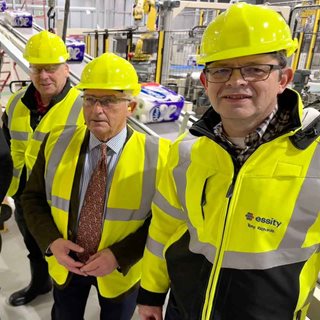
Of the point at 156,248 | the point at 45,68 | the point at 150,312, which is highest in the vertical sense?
the point at 45,68

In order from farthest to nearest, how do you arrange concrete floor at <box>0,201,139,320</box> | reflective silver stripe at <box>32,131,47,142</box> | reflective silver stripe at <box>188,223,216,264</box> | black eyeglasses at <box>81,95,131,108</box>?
concrete floor at <box>0,201,139,320</box> < reflective silver stripe at <box>32,131,47,142</box> < black eyeglasses at <box>81,95,131,108</box> < reflective silver stripe at <box>188,223,216,264</box>

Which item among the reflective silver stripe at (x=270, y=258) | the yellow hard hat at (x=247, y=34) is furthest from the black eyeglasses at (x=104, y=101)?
the reflective silver stripe at (x=270, y=258)

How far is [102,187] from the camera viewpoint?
141cm

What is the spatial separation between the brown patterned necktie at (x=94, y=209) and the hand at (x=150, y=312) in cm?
31

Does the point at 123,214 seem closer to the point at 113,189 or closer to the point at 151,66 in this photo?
the point at 113,189

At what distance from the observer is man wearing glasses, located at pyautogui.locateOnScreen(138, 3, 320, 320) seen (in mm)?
900

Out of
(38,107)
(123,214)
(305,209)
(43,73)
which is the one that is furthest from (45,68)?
(305,209)

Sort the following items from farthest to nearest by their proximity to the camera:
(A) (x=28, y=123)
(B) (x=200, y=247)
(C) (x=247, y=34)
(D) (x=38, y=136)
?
1. (A) (x=28, y=123)
2. (D) (x=38, y=136)
3. (B) (x=200, y=247)
4. (C) (x=247, y=34)

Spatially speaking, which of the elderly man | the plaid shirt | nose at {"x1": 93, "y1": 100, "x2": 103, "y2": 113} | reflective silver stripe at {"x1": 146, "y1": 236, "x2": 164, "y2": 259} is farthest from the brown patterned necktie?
the plaid shirt

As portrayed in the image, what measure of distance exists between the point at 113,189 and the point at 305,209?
75 cm

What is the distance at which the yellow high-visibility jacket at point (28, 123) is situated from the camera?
1936mm

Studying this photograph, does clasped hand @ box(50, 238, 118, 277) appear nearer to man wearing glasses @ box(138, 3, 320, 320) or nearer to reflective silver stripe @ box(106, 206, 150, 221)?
reflective silver stripe @ box(106, 206, 150, 221)

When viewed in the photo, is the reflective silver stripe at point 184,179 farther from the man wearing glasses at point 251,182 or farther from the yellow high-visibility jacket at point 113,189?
the yellow high-visibility jacket at point 113,189

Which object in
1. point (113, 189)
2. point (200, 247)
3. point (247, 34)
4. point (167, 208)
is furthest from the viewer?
point (113, 189)
